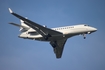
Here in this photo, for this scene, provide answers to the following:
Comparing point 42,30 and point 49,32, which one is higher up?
point 42,30

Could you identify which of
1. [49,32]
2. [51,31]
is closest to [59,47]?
[49,32]

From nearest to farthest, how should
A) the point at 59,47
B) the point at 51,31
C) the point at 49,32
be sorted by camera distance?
the point at 51,31
the point at 49,32
the point at 59,47

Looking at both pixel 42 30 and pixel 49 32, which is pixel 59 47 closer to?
pixel 49 32

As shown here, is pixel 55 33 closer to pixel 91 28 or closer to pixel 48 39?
pixel 48 39

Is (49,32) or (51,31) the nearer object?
(51,31)

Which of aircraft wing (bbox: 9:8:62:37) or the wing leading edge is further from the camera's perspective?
aircraft wing (bbox: 9:8:62:37)

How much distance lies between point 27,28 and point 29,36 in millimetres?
1777

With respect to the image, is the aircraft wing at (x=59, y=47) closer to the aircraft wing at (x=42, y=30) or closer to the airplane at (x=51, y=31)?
the airplane at (x=51, y=31)

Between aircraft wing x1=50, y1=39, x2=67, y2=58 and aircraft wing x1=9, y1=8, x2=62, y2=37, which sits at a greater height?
aircraft wing x1=9, y1=8, x2=62, y2=37

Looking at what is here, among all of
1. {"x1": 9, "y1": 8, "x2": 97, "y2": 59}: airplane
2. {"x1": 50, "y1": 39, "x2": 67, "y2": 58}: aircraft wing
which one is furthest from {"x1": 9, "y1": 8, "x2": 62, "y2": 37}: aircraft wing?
{"x1": 50, "y1": 39, "x2": 67, "y2": 58}: aircraft wing

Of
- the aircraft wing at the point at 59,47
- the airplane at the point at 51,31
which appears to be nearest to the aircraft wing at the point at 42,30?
the airplane at the point at 51,31

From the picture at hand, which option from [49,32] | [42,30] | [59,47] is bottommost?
[59,47]

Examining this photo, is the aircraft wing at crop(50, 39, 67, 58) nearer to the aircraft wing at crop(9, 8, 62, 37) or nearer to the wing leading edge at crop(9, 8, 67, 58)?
the wing leading edge at crop(9, 8, 67, 58)

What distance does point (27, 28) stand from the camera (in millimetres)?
38469
